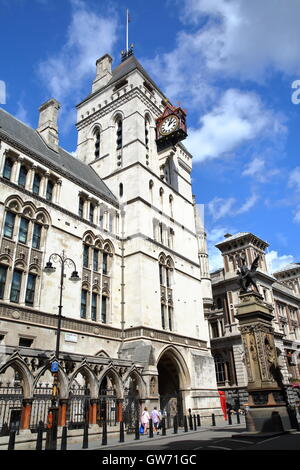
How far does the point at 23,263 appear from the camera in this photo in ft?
69.3

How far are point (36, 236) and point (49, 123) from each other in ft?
39.3

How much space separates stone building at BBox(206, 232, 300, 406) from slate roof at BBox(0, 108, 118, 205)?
64.4 feet

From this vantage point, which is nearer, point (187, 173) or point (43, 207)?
point (43, 207)

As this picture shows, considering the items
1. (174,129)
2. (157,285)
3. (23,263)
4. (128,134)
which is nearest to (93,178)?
(128,134)

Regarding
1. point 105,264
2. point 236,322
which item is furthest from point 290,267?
point 105,264

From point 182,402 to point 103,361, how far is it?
11099 mm

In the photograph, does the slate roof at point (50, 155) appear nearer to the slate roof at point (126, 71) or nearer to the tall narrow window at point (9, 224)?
the tall narrow window at point (9, 224)

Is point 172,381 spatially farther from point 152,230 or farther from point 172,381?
point 152,230

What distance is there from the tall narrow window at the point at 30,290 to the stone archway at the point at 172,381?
1118cm

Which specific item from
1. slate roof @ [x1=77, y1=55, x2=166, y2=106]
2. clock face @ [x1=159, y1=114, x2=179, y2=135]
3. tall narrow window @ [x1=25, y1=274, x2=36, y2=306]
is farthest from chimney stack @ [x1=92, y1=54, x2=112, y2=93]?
tall narrow window @ [x1=25, y1=274, x2=36, y2=306]

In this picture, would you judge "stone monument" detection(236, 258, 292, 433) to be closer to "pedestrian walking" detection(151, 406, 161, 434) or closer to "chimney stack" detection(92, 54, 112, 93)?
"pedestrian walking" detection(151, 406, 161, 434)

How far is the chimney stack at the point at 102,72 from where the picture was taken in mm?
40375

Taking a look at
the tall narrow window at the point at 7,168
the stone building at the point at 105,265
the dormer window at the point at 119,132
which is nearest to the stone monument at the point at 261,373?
the stone building at the point at 105,265

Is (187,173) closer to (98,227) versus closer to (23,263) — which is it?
(98,227)
